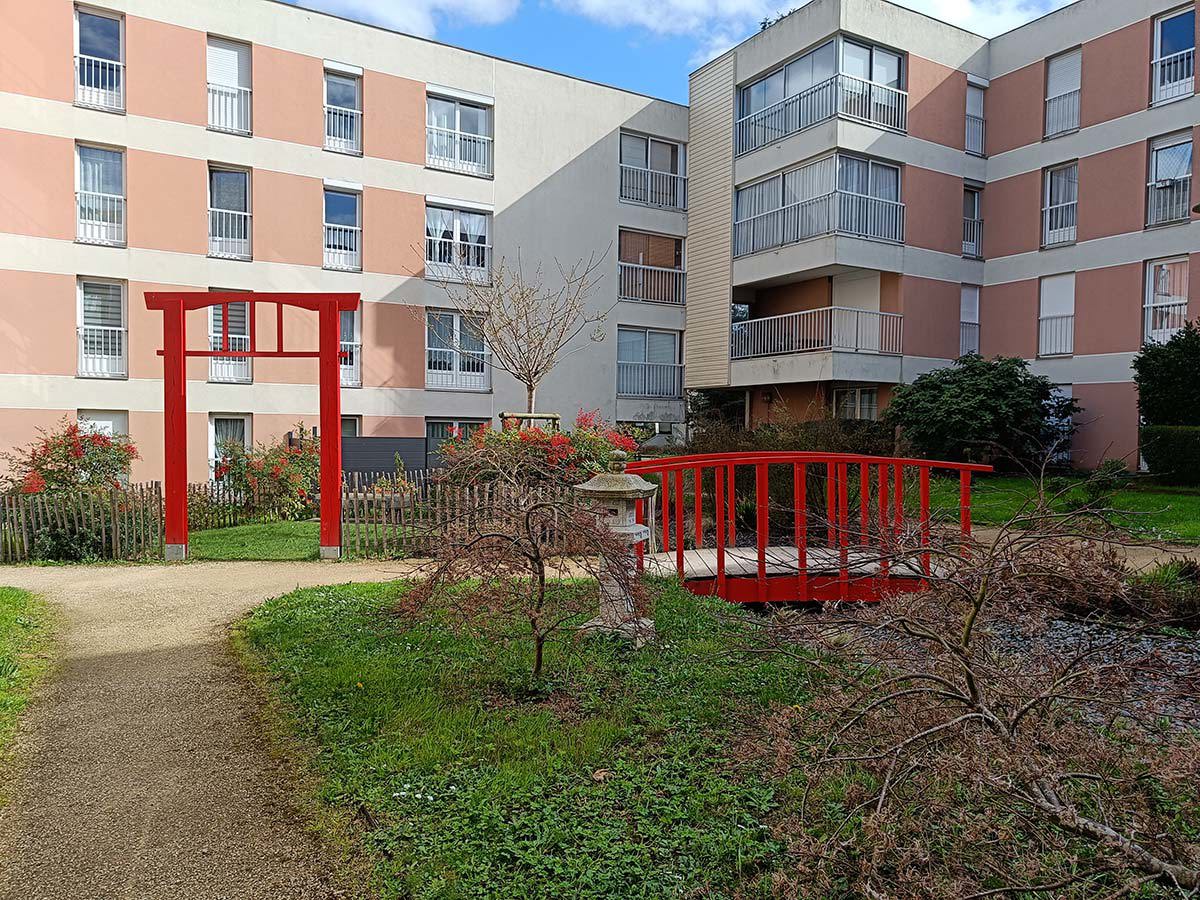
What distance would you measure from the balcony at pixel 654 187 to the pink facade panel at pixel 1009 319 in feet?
31.0

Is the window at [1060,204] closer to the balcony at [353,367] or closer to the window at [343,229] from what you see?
the window at [343,229]

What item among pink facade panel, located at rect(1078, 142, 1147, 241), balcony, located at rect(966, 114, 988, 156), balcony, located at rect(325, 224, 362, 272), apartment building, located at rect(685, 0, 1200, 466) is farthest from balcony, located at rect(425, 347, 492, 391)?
pink facade panel, located at rect(1078, 142, 1147, 241)

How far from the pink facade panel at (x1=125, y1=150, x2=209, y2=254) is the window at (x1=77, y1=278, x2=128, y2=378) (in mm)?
1279

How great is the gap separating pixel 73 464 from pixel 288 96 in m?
11.3

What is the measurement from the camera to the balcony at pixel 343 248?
71.2ft

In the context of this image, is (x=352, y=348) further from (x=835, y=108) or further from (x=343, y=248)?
(x=835, y=108)

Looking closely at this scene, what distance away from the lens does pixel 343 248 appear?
2194cm

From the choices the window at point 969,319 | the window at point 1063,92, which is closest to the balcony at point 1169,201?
the window at point 1063,92

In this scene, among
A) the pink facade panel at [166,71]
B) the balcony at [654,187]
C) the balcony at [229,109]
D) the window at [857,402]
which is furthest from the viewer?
the balcony at [654,187]

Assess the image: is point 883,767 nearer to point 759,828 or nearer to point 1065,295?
point 759,828

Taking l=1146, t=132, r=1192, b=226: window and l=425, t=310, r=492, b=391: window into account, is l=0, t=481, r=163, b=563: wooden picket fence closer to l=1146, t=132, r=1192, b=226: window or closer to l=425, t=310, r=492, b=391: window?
l=425, t=310, r=492, b=391: window

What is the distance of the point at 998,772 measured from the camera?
2.78 metres

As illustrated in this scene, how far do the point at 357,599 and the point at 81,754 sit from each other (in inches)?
136

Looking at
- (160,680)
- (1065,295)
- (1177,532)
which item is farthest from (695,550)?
(1065,295)
